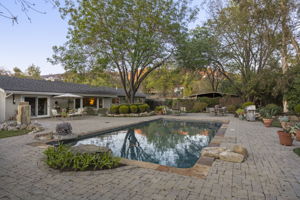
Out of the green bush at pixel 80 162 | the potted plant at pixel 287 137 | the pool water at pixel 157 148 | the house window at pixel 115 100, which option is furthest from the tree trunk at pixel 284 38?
the house window at pixel 115 100

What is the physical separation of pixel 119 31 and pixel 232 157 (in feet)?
40.0

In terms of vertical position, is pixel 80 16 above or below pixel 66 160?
above

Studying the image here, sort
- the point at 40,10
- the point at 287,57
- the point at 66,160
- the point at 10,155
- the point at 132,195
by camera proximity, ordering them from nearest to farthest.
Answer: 1. the point at 40,10
2. the point at 132,195
3. the point at 66,160
4. the point at 10,155
5. the point at 287,57

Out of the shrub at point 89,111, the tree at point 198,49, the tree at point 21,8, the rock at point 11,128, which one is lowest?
the rock at point 11,128

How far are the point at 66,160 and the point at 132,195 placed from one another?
189 cm

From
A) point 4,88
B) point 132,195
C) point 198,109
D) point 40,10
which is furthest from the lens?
point 198,109

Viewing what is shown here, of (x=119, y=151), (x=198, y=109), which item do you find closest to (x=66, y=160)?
(x=119, y=151)

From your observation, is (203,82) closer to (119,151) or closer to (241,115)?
(241,115)

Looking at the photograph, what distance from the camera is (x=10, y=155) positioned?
14.0ft

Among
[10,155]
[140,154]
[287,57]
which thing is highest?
[287,57]

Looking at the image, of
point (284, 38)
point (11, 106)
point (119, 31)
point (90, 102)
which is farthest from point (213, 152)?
point (90, 102)

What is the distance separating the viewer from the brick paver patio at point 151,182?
2.46 meters

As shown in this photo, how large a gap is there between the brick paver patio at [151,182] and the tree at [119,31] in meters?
10.7

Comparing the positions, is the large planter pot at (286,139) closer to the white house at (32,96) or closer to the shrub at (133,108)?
the shrub at (133,108)
